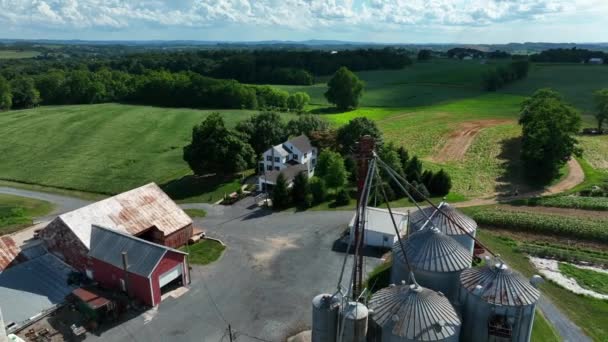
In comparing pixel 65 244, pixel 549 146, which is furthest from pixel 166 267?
pixel 549 146

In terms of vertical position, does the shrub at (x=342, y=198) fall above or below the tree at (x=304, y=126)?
below

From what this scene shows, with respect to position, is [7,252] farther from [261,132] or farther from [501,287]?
[261,132]

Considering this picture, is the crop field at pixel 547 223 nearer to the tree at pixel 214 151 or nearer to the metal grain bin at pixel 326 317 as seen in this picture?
the metal grain bin at pixel 326 317

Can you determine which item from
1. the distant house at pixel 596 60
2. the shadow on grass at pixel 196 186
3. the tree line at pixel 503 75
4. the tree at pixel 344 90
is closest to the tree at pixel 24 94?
the tree at pixel 344 90

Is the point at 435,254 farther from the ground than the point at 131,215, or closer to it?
farther from the ground

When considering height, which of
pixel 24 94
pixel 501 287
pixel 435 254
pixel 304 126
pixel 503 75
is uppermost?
pixel 503 75

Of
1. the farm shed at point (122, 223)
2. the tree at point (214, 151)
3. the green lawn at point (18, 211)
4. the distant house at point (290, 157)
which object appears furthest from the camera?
the distant house at point (290, 157)

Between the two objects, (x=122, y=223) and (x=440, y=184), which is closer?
(x=122, y=223)

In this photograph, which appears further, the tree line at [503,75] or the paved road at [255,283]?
the tree line at [503,75]
